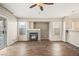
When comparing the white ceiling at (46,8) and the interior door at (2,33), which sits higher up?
the white ceiling at (46,8)

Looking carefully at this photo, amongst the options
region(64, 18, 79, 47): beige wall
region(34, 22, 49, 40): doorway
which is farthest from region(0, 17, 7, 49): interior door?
region(34, 22, 49, 40): doorway

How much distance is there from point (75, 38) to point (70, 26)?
9.19 ft

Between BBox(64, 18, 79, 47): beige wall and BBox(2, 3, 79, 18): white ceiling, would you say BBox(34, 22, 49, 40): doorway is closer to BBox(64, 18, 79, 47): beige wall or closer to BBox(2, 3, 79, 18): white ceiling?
BBox(64, 18, 79, 47): beige wall

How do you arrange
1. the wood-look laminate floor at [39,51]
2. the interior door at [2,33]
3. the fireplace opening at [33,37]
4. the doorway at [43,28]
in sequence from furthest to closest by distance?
the doorway at [43,28], the fireplace opening at [33,37], the interior door at [2,33], the wood-look laminate floor at [39,51]

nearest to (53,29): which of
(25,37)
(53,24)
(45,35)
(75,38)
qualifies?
(53,24)

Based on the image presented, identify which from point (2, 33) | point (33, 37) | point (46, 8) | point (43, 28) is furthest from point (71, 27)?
point (2, 33)

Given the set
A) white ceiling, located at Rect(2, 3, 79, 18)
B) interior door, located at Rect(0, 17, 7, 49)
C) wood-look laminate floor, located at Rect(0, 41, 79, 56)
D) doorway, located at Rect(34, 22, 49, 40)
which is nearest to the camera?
wood-look laminate floor, located at Rect(0, 41, 79, 56)

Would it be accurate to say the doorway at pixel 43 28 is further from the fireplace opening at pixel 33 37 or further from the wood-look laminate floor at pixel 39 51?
the wood-look laminate floor at pixel 39 51

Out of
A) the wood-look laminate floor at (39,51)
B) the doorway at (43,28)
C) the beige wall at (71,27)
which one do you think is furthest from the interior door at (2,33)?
the doorway at (43,28)

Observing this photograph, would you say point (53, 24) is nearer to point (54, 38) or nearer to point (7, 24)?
point (54, 38)

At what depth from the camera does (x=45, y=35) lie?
481 inches

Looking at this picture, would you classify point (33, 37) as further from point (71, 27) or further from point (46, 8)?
point (46, 8)

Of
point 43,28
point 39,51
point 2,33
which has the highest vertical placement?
point 43,28

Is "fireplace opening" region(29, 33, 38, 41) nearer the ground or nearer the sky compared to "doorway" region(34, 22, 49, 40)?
nearer the ground
